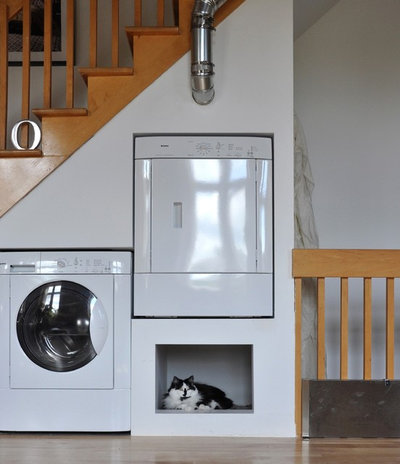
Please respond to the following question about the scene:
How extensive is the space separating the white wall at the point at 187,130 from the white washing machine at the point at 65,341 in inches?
4.8

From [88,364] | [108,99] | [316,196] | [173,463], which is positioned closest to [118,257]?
[88,364]

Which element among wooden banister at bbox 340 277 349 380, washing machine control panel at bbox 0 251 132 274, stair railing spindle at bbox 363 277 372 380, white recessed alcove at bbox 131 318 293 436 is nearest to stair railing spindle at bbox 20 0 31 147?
washing machine control panel at bbox 0 251 132 274

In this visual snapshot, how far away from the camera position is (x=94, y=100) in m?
3.64

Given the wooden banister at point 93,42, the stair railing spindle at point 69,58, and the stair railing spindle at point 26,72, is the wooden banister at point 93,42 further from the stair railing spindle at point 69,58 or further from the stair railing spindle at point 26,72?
the stair railing spindle at point 26,72

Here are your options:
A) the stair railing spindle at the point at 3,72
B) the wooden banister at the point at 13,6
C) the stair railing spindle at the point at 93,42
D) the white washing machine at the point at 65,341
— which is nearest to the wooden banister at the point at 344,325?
the white washing machine at the point at 65,341

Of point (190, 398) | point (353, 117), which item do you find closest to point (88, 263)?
point (190, 398)

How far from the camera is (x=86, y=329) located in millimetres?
3547

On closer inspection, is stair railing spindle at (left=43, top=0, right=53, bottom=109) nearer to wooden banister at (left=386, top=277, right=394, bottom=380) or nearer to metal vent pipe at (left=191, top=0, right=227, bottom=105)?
metal vent pipe at (left=191, top=0, right=227, bottom=105)

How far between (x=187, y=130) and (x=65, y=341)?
114 centimetres

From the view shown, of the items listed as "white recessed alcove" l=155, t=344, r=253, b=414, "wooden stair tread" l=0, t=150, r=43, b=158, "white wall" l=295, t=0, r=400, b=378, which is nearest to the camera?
"wooden stair tread" l=0, t=150, r=43, b=158

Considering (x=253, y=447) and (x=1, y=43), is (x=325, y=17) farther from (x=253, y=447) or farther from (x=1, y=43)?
(x=253, y=447)

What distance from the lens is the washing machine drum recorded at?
140 inches

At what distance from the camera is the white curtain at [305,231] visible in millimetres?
4137

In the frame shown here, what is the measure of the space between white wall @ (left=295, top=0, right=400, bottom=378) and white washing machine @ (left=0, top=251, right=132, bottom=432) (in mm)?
1640
